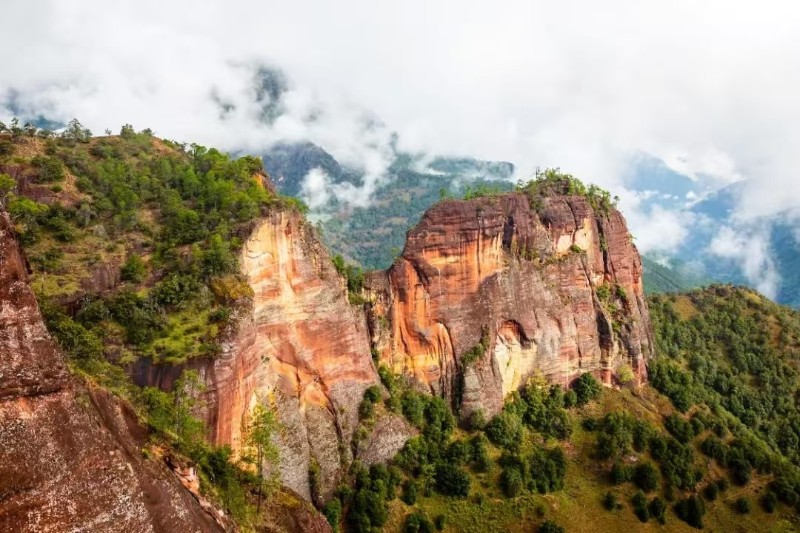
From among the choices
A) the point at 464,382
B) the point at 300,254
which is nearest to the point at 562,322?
the point at 464,382

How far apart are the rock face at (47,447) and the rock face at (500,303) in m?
38.9

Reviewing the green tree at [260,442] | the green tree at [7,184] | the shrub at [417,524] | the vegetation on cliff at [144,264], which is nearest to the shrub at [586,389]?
the shrub at [417,524]

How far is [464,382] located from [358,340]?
51.2ft

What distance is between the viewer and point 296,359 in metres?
46.7

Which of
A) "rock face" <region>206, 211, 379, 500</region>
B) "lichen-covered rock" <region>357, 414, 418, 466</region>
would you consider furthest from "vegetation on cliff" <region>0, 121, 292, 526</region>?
"lichen-covered rock" <region>357, 414, 418, 466</region>

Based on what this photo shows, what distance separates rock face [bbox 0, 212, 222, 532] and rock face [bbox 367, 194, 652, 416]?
3891 cm

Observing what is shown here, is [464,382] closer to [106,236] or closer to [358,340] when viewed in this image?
[358,340]

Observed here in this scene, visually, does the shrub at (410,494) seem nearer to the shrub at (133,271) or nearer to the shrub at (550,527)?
the shrub at (550,527)

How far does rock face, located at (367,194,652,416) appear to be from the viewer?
59.8 m

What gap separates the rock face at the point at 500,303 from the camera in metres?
59.8

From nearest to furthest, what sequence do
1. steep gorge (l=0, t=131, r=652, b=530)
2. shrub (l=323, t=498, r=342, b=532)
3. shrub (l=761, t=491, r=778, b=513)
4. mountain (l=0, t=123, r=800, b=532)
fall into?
steep gorge (l=0, t=131, r=652, b=530) → mountain (l=0, t=123, r=800, b=532) → shrub (l=323, t=498, r=342, b=532) → shrub (l=761, t=491, r=778, b=513)

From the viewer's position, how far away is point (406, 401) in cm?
5766

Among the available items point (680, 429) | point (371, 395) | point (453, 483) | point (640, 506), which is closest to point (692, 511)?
point (640, 506)

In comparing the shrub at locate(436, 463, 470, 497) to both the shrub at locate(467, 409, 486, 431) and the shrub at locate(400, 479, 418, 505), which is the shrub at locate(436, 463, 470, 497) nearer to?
the shrub at locate(400, 479, 418, 505)
